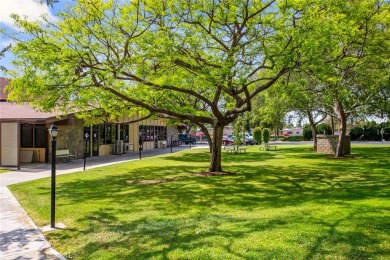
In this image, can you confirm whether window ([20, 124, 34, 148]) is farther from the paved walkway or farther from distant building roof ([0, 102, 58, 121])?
the paved walkway

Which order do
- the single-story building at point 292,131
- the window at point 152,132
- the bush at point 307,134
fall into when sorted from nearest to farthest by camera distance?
the window at point 152,132 → the bush at point 307,134 → the single-story building at point 292,131

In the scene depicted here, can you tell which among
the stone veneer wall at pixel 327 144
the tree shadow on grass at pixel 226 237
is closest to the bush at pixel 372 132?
the stone veneer wall at pixel 327 144

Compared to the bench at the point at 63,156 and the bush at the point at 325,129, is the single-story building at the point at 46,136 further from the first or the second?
the bush at the point at 325,129

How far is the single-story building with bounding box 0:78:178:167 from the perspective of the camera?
1731cm

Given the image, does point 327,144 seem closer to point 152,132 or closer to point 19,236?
point 152,132

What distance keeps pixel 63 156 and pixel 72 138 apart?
178 cm

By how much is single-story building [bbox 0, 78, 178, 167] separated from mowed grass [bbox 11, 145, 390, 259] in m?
5.97

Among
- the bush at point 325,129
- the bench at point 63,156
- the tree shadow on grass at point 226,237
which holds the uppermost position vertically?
the bush at point 325,129

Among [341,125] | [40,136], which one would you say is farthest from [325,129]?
[40,136]

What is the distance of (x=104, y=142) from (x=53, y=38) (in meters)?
15.2

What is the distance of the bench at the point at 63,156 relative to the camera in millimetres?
19827

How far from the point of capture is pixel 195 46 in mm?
13062

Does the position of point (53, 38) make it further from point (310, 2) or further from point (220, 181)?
point (310, 2)

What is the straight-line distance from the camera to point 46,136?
19797 mm
